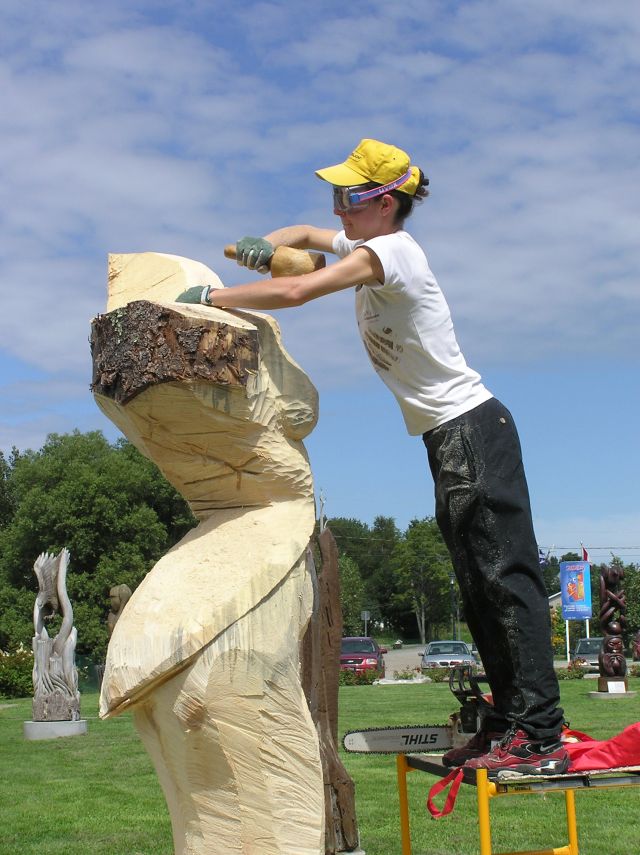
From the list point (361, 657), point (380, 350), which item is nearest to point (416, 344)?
point (380, 350)

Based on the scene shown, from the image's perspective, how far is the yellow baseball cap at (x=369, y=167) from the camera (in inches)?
125

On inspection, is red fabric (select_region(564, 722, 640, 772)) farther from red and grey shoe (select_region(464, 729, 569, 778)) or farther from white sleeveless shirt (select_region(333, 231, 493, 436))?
white sleeveless shirt (select_region(333, 231, 493, 436))

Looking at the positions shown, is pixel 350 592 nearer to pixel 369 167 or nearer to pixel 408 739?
pixel 408 739

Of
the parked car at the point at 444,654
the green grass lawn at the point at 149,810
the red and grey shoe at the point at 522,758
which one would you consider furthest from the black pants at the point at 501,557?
the parked car at the point at 444,654

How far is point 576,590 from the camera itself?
23.9 meters

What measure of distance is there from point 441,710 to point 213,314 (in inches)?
510

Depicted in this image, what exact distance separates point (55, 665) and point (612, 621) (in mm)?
9170

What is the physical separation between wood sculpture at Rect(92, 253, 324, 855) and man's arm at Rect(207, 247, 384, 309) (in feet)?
0.22

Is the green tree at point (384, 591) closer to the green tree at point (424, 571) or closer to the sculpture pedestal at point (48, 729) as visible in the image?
the green tree at point (424, 571)

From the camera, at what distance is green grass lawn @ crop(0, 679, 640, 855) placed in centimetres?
710

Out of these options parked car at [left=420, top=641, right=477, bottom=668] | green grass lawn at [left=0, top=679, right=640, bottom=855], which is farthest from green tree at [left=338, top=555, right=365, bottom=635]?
green grass lawn at [left=0, top=679, right=640, bottom=855]

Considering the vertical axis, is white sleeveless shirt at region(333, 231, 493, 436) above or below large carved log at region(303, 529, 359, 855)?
above

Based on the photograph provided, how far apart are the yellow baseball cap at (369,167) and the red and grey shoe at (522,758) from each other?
1748 mm

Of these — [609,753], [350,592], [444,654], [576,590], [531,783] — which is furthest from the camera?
[350,592]
